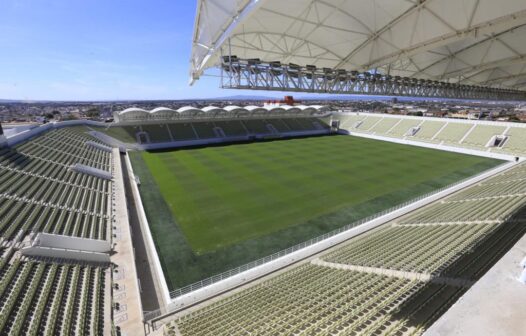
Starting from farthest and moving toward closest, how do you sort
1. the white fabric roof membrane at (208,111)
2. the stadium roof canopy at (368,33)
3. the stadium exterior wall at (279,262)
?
the white fabric roof membrane at (208,111)
the stadium exterior wall at (279,262)
the stadium roof canopy at (368,33)

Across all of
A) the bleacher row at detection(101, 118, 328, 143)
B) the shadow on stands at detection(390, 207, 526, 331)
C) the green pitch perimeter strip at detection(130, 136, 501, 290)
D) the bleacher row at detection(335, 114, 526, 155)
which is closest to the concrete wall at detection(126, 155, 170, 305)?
the green pitch perimeter strip at detection(130, 136, 501, 290)

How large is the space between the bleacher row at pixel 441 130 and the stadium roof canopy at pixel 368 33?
15837 millimetres

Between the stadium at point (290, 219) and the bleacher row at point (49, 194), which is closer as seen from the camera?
the stadium at point (290, 219)

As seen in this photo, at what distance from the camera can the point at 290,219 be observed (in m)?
16.7

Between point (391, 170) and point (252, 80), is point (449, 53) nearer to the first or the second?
point (391, 170)

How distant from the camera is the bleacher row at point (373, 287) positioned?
7.05 meters

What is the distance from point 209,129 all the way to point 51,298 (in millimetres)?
37951

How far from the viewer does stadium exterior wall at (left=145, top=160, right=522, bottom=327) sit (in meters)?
9.74

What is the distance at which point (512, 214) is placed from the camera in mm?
12086

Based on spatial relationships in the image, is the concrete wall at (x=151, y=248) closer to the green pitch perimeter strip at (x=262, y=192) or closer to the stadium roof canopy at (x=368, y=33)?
the green pitch perimeter strip at (x=262, y=192)

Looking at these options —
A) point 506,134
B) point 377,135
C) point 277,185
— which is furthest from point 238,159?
point 506,134

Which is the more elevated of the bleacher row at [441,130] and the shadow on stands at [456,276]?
Answer: the bleacher row at [441,130]

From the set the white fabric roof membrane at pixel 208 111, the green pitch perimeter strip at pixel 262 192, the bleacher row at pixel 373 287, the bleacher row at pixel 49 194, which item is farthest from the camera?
the white fabric roof membrane at pixel 208 111

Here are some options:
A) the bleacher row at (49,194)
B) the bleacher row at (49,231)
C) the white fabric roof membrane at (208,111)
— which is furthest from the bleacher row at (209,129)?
the bleacher row at (49,231)
